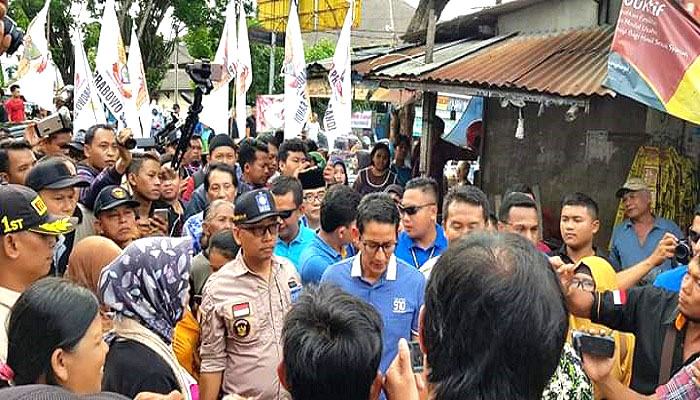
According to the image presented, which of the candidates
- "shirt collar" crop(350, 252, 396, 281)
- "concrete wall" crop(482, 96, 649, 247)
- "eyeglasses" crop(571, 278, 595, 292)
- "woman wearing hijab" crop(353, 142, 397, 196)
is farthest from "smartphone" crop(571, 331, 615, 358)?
"woman wearing hijab" crop(353, 142, 397, 196)

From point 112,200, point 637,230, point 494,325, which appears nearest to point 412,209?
point 112,200

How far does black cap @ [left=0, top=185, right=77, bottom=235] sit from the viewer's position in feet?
9.71

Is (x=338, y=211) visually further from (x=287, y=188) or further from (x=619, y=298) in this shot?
(x=619, y=298)

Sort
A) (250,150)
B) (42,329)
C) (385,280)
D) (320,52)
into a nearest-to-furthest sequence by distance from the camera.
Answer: (42,329)
(385,280)
(250,150)
(320,52)

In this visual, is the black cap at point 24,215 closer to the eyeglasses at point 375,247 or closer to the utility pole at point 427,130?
the eyeglasses at point 375,247

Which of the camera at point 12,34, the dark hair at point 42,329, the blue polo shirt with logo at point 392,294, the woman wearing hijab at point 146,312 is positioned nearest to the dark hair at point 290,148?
the camera at point 12,34

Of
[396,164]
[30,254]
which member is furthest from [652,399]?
[396,164]

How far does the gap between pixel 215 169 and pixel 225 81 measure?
3.99 metres

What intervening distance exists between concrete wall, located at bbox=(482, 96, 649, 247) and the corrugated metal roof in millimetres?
624

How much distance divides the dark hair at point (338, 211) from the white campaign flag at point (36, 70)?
6.60 m

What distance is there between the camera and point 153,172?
5.13m

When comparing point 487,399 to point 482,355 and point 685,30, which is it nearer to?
point 482,355

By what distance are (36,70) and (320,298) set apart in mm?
8705

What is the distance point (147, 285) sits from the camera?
2613 millimetres
